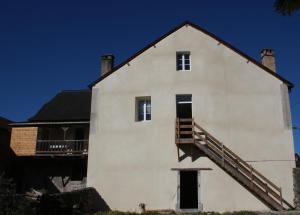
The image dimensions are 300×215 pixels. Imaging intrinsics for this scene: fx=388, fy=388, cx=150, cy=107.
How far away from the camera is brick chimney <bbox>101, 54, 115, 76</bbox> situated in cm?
2455

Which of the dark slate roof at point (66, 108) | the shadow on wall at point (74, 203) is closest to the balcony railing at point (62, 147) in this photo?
the dark slate roof at point (66, 108)

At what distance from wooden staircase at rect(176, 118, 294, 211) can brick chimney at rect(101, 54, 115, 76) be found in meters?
6.28

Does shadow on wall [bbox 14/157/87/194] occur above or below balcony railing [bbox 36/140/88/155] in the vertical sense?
below

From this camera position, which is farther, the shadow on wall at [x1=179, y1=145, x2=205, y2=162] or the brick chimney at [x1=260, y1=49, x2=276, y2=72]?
the brick chimney at [x1=260, y1=49, x2=276, y2=72]

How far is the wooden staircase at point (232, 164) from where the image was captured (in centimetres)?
1947

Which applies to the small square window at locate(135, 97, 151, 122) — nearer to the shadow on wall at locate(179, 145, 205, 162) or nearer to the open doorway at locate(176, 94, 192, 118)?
the open doorway at locate(176, 94, 192, 118)

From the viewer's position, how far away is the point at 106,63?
81.0ft

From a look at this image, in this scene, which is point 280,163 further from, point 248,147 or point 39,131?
point 39,131

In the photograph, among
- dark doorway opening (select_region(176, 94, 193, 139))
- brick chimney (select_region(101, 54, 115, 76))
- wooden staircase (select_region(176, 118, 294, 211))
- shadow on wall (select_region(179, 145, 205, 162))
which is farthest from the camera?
brick chimney (select_region(101, 54, 115, 76))

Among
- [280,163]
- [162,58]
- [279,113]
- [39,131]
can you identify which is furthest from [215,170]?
[39,131]

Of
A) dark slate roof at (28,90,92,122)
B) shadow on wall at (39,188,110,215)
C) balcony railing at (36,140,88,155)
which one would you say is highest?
dark slate roof at (28,90,92,122)

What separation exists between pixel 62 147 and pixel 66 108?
11.7ft

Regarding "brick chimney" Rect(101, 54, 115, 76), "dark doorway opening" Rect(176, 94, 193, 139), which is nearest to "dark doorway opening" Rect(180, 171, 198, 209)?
"dark doorway opening" Rect(176, 94, 193, 139)

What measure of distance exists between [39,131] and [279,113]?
55.5 feet
